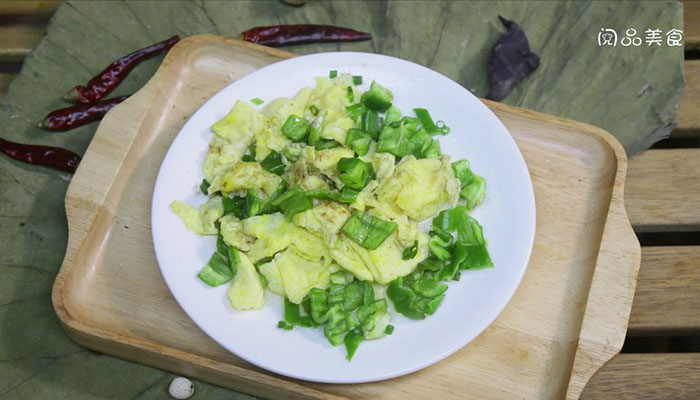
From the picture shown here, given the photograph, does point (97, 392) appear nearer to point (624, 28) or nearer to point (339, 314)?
point (339, 314)

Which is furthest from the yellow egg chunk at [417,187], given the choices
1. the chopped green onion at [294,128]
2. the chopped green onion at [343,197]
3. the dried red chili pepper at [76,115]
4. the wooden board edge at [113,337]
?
the dried red chili pepper at [76,115]

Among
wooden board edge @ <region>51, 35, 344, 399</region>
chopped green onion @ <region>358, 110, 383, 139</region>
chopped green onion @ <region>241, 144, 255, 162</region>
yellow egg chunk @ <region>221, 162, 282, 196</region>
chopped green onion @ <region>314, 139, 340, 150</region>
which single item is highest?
chopped green onion @ <region>358, 110, 383, 139</region>

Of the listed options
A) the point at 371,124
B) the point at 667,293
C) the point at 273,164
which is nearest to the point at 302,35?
the point at 371,124

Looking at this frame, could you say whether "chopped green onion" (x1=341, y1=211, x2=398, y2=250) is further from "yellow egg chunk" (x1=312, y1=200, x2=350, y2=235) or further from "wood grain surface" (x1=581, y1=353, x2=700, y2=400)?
"wood grain surface" (x1=581, y1=353, x2=700, y2=400)

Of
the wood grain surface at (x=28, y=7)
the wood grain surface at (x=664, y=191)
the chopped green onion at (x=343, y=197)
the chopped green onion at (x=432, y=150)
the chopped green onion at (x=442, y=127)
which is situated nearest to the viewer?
the chopped green onion at (x=343, y=197)

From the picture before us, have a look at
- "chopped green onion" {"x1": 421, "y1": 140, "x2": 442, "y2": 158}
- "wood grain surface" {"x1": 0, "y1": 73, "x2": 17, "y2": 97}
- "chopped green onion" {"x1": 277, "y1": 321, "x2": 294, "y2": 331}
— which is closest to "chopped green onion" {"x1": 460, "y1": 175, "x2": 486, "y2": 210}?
"chopped green onion" {"x1": 421, "y1": 140, "x2": 442, "y2": 158}

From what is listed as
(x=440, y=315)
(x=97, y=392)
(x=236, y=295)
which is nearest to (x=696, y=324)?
(x=440, y=315)

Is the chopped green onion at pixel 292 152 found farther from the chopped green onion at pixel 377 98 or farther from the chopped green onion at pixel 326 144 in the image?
the chopped green onion at pixel 377 98
